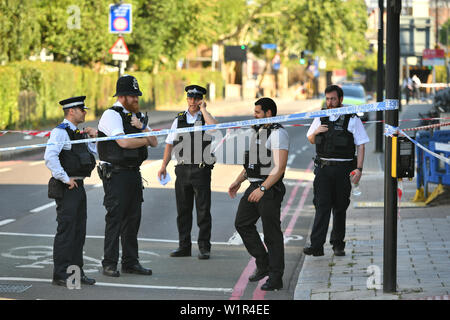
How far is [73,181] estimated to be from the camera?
8.85 metres

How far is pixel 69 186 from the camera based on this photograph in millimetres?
8844

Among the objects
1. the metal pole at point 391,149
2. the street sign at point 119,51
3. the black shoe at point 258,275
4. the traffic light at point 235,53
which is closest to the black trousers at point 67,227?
the black shoe at point 258,275

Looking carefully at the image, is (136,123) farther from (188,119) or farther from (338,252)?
(338,252)

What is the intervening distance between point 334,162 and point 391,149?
2.43 meters

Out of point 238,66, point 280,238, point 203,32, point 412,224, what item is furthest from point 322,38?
point 280,238

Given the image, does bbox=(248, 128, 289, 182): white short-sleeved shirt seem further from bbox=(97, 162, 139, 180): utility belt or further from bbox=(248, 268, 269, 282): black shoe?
bbox=(97, 162, 139, 180): utility belt

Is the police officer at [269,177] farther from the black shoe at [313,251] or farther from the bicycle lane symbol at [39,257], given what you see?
the bicycle lane symbol at [39,257]

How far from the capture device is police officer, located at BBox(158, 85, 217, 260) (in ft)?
35.1

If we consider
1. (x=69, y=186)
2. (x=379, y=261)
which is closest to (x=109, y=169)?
(x=69, y=186)

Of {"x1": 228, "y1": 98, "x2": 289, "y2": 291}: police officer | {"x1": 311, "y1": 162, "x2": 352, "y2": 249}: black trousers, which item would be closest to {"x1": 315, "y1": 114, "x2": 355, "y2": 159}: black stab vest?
{"x1": 311, "y1": 162, "x2": 352, "y2": 249}: black trousers

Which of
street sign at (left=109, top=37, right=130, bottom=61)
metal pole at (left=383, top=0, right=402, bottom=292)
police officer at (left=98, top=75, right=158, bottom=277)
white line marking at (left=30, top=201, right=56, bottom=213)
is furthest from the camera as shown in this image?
street sign at (left=109, top=37, right=130, bottom=61)

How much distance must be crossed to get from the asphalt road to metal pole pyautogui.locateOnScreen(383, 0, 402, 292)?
3.42ft

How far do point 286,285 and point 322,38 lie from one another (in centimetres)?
5730

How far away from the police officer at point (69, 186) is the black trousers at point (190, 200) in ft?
6.31
